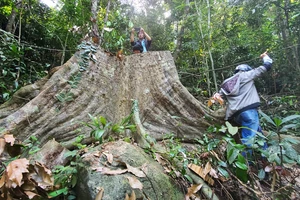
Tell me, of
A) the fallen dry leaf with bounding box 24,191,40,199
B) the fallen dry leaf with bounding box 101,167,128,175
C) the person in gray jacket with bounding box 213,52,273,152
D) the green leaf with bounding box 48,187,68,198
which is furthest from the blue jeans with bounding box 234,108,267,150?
the fallen dry leaf with bounding box 24,191,40,199

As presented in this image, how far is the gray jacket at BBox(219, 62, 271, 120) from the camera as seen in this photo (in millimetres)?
3148

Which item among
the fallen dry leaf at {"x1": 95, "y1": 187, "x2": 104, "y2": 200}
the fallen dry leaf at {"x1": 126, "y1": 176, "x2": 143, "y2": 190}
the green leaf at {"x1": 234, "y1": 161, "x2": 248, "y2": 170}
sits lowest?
the green leaf at {"x1": 234, "y1": 161, "x2": 248, "y2": 170}

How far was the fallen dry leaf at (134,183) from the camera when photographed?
59.0 inches

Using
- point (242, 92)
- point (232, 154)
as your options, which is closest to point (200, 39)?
point (242, 92)

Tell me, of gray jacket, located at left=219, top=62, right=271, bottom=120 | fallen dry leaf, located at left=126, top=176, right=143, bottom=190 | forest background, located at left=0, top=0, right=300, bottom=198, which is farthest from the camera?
forest background, located at left=0, top=0, right=300, bottom=198

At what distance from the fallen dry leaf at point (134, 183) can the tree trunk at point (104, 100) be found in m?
1.22

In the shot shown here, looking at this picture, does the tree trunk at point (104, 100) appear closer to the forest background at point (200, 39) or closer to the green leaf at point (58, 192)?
the green leaf at point (58, 192)

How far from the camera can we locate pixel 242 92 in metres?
3.23

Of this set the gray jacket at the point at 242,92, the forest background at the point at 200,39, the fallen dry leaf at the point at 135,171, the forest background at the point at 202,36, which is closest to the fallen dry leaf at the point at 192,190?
the fallen dry leaf at the point at 135,171

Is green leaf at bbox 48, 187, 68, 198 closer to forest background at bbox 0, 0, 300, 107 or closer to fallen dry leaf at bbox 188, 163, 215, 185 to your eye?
fallen dry leaf at bbox 188, 163, 215, 185

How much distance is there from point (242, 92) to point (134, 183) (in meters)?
2.31

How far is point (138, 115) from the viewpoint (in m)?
3.08

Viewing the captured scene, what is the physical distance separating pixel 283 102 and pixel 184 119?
2.90 meters

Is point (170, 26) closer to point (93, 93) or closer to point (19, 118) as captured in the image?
point (93, 93)
